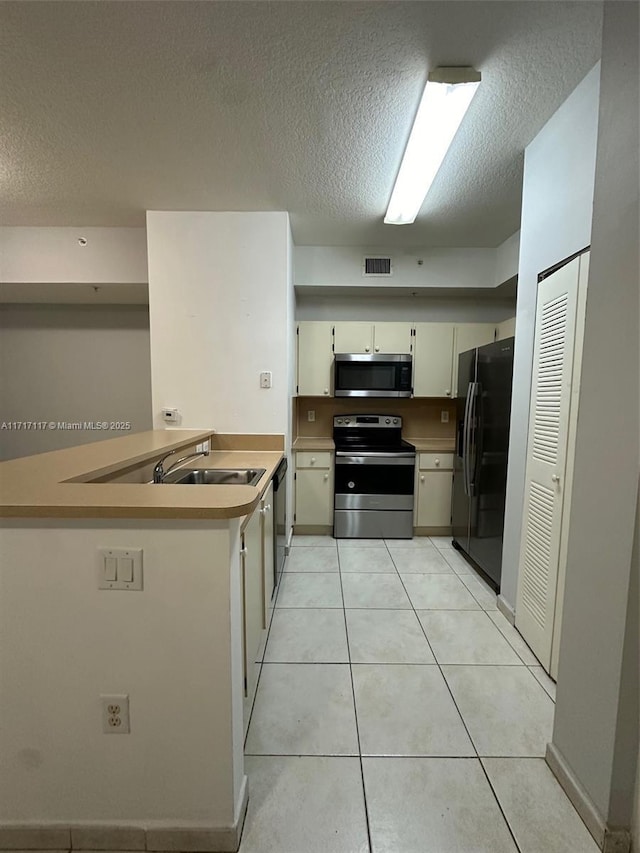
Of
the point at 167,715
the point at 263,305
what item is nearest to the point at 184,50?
the point at 263,305

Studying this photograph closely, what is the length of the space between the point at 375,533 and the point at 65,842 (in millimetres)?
2593

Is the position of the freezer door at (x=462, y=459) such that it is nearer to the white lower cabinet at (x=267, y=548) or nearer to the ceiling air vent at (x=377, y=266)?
the ceiling air vent at (x=377, y=266)

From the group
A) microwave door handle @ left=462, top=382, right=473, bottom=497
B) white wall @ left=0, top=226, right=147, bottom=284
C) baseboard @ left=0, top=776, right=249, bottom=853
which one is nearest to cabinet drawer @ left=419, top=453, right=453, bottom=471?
microwave door handle @ left=462, top=382, right=473, bottom=497

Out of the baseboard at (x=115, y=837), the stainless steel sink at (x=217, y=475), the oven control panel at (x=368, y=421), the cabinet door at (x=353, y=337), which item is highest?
the cabinet door at (x=353, y=337)

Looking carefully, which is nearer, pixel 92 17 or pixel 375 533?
pixel 92 17

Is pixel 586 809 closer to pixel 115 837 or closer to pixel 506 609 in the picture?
pixel 506 609

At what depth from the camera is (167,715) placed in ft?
3.18

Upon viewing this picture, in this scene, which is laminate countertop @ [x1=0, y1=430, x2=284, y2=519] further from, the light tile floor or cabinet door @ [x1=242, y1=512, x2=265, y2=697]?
the light tile floor

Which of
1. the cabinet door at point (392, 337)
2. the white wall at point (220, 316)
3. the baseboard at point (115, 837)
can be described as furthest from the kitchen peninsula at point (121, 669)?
the cabinet door at point (392, 337)

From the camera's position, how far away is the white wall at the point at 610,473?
0.96m

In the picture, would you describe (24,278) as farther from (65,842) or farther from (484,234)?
(484,234)

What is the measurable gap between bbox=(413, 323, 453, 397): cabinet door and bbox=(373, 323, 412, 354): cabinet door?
10 cm

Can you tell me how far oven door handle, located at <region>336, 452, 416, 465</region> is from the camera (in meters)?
3.16

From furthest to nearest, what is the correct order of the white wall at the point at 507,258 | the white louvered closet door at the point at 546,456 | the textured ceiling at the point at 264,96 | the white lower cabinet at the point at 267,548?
the white wall at the point at 507,258, the white lower cabinet at the point at 267,548, the white louvered closet door at the point at 546,456, the textured ceiling at the point at 264,96
